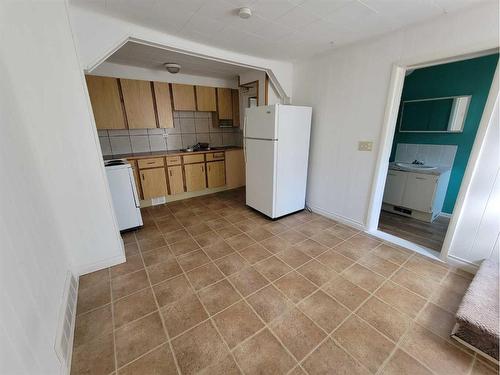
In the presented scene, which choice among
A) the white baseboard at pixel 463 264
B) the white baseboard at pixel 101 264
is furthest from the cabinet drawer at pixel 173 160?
the white baseboard at pixel 463 264

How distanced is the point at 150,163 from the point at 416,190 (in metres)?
4.11

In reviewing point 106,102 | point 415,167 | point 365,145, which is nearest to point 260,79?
point 365,145

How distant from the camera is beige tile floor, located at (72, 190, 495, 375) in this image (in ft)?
4.00

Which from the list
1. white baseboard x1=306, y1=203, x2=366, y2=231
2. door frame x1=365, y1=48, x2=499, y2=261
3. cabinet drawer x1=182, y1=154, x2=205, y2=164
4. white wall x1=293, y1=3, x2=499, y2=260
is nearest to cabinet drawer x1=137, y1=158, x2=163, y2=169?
cabinet drawer x1=182, y1=154, x2=205, y2=164

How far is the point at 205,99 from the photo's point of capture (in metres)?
3.97

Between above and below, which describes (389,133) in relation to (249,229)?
above

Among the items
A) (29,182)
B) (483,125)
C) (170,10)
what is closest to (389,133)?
(483,125)

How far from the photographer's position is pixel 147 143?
12.5 feet

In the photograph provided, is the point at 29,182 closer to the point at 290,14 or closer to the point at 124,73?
the point at 290,14

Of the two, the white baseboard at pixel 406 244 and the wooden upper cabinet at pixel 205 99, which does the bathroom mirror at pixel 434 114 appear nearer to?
the white baseboard at pixel 406 244

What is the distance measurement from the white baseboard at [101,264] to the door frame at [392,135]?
9.55 feet

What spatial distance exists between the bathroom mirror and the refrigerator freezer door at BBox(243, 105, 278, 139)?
2.41m

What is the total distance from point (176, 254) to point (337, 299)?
1.63 meters

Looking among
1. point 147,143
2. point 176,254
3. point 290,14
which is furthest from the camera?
point 147,143
